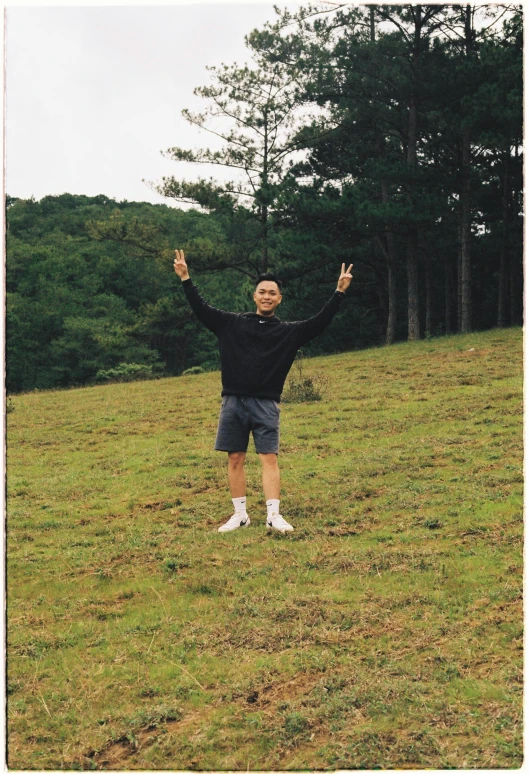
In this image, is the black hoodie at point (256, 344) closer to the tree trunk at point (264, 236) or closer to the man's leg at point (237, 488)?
the man's leg at point (237, 488)

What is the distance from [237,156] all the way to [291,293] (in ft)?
18.5

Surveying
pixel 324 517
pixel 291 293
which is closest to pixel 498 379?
pixel 324 517

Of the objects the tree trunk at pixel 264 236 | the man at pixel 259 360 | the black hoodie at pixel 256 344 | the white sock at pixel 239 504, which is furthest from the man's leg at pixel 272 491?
the tree trunk at pixel 264 236

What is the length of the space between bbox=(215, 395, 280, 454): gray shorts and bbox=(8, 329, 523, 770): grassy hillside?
72 centimetres

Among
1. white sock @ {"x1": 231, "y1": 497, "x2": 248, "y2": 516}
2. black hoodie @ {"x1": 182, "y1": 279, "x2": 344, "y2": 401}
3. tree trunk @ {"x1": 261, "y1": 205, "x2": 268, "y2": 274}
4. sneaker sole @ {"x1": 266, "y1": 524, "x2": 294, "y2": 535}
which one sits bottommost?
sneaker sole @ {"x1": 266, "y1": 524, "x2": 294, "y2": 535}

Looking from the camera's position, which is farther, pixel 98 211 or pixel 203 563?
pixel 98 211

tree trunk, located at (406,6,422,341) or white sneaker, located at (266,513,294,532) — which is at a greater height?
tree trunk, located at (406,6,422,341)

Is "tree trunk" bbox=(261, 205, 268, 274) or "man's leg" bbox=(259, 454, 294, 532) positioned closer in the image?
"man's leg" bbox=(259, 454, 294, 532)

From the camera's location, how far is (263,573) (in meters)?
4.89

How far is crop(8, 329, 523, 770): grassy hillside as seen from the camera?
3.01 metres

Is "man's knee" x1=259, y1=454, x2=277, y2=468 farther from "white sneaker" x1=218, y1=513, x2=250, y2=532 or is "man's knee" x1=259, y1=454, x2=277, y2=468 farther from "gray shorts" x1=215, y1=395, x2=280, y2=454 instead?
"white sneaker" x1=218, y1=513, x2=250, y2=532

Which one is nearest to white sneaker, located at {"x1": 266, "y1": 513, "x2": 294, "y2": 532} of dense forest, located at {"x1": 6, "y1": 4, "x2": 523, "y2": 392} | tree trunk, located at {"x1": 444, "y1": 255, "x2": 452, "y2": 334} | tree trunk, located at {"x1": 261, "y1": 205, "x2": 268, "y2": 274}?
dense forest, located at {"x1": 6, "y1": 4, "x2": 523, "y2": 392}

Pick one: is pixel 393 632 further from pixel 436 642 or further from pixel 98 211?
pixel 98 211

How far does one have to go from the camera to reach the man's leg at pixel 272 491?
573cm
